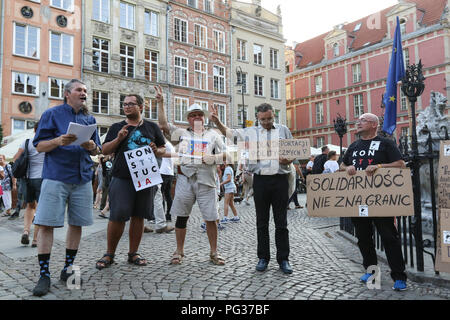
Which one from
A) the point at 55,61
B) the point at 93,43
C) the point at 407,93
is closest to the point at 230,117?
the point at 93,43

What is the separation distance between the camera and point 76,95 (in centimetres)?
394

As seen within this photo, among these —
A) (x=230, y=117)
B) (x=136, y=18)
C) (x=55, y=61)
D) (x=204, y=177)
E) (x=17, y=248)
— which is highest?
(x=136, y=18)

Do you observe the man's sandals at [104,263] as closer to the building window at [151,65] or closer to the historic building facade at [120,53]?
the historic building facade at [120,53]

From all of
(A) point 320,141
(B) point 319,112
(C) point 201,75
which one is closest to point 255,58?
(C) point 201,75

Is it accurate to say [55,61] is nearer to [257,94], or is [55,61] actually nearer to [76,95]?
[257,94]

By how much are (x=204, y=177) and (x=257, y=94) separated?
3170 cm

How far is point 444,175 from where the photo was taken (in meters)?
3.84

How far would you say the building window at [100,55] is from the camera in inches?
1010

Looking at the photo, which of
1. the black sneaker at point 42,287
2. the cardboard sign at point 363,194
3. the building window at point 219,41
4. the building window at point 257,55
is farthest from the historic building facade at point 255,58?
the black sneaker at point 42,287

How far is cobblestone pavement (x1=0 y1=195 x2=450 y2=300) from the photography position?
11.5 ft

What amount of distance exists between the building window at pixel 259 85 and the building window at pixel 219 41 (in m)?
4.50

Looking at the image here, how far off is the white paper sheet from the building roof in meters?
36.1

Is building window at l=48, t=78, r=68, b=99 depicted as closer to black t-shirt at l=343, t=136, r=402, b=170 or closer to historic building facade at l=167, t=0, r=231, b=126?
historic building facade at l=167, t=0, r=231, b=126

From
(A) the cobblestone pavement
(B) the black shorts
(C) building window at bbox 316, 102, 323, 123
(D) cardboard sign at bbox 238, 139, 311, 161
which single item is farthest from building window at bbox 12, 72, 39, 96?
(C) building window at bbox 316, 102, 323, 123
